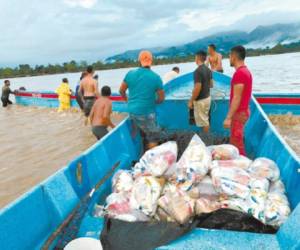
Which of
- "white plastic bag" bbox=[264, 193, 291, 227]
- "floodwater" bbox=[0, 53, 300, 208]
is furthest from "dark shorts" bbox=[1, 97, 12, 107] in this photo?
"white plastic bag" bbox=[264, 193, 291, 227]

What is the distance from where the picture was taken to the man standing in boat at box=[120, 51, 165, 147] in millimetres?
4520

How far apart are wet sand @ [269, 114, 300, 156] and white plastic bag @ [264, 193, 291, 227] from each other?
497 cm

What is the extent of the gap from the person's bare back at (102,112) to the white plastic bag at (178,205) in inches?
126

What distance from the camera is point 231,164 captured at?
121 inches

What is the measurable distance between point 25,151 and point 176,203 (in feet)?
21.1

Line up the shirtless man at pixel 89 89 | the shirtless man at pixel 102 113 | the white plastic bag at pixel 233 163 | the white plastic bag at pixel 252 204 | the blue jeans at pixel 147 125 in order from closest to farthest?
the white plastic bag at pixel 252 204 → the white plastic bag at pixel 233 163 → the blue jeans at pixel 147 125 → the shirtless man at pixel 102 113 → the shirtless man at pixel 89 89

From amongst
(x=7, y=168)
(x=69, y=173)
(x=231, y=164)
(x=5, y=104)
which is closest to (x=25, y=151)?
(x=7, y=168)

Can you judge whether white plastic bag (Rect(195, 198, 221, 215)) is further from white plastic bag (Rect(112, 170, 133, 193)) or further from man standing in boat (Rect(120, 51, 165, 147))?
man standing in boat (Rect(120, 51, 165, 147))

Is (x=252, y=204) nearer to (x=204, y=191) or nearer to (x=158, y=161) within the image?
(x=204, y=191)

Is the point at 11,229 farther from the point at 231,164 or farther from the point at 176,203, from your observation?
the point at 231,164

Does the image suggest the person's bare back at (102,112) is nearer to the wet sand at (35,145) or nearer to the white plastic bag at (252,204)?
the wet sand at (35,145)

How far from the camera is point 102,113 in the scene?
5.77 m

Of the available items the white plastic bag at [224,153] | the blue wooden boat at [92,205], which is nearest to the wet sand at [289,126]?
the blue wooden boat at [92,205]

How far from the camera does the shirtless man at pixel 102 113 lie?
564 centimetres
